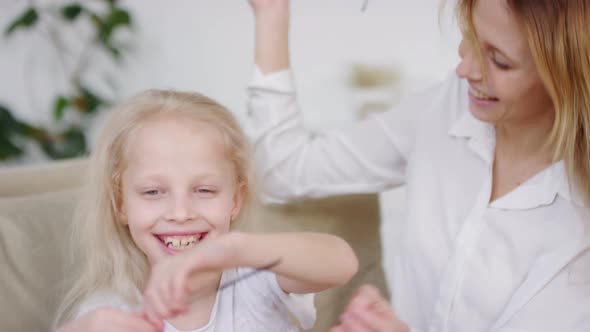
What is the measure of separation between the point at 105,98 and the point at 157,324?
1.97m

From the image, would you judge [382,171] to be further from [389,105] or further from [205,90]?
[205,90]

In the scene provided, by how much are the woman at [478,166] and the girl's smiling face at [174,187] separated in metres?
0.23

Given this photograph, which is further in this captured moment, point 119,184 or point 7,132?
point 7,132

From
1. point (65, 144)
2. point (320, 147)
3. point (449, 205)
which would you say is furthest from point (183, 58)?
point (449, 205)

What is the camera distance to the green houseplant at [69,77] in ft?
7.67

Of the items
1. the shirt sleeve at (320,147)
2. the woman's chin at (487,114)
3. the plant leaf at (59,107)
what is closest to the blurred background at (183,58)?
the plant leaf at (59,107)

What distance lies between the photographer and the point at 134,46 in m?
2.49

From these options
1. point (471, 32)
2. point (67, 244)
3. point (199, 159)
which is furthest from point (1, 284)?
point (471, 32)

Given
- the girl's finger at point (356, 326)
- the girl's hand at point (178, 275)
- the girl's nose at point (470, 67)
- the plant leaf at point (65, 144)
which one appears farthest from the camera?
the plant leaf at point (65, 144)

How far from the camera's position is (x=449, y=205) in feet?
3.98

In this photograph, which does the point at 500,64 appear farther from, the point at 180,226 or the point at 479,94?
the point at 180,226

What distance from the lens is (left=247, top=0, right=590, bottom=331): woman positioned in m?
0.98

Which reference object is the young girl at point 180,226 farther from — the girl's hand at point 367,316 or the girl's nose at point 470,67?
the girl's nose at point 470,67

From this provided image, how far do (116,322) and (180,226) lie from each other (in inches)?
7.0
